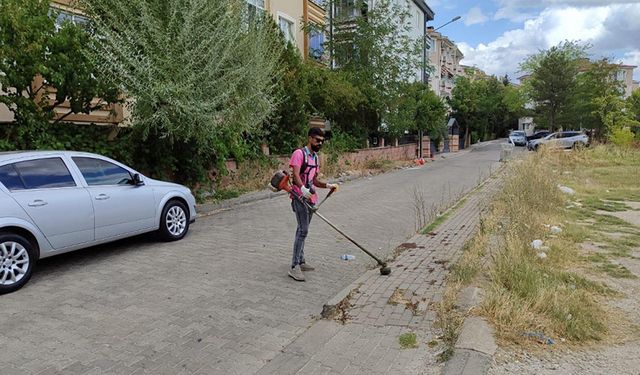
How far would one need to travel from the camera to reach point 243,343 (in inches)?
160

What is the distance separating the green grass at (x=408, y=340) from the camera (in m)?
3.87

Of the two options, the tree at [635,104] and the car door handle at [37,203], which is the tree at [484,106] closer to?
the tree at [635,104]

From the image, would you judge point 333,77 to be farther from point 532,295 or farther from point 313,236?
point 532,295

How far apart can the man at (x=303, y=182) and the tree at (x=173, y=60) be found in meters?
4.28

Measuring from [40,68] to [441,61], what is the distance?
51801mm

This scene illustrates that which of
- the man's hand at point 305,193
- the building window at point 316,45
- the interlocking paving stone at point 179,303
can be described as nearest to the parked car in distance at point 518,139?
the building window at point 316,45

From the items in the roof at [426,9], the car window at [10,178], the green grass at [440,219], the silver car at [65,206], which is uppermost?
the roof at [426,9]

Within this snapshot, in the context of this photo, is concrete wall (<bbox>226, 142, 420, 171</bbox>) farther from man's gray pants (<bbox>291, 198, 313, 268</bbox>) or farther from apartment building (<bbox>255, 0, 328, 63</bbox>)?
man's gray pants (<bbox>291, 198, 313, 268</bbox>)

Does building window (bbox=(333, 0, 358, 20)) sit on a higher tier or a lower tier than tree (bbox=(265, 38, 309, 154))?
higher

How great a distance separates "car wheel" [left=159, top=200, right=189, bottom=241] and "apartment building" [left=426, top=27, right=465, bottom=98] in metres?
41.6

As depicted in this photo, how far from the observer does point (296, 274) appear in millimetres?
5730

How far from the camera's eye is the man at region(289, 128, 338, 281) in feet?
17.9

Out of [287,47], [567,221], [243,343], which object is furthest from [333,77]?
[243,343]

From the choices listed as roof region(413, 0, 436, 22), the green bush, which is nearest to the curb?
the green bush
